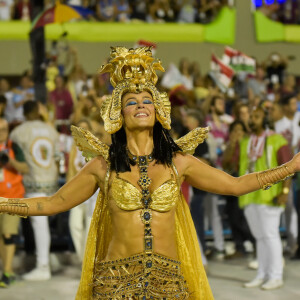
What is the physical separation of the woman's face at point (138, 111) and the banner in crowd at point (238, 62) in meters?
9.44

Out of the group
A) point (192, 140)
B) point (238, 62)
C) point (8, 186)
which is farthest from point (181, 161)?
point (238, 62)

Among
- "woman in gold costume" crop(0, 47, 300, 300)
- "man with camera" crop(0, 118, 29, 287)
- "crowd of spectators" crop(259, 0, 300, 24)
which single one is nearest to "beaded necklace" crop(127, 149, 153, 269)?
"woman in gold costume" crop(0, 47, 300, 300)

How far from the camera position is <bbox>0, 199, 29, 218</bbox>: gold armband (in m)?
4.76

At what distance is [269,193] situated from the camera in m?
8.35

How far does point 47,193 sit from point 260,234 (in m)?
2.40

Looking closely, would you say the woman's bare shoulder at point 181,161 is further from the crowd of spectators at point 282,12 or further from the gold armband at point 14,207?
the crowd of spectators at point 282,12

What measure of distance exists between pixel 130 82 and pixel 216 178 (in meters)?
0.77

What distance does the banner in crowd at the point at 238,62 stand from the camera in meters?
14.1

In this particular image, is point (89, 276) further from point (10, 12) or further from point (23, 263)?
point (10, 12)

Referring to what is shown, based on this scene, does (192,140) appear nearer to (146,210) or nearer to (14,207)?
(146,210)

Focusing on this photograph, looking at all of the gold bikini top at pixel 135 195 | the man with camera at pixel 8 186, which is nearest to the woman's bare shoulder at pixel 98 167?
the gold bikini top at pixel 135 195

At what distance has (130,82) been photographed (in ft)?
15.8

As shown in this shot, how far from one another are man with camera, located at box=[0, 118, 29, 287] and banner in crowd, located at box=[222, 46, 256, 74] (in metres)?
6.21

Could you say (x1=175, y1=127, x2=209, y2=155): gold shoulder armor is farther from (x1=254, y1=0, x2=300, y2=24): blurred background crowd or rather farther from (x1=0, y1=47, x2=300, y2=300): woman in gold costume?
(x1=254, y1=0, x2=300, y2=24): blurred background crowd
